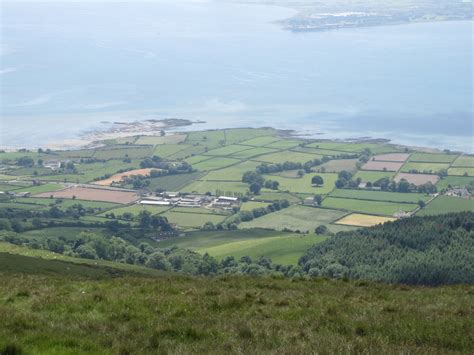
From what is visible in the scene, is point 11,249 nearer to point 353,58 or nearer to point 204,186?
point 204,186

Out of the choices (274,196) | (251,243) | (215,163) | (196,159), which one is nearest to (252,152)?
(215,163)

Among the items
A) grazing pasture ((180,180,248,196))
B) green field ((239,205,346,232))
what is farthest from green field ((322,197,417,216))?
grazing pasture ((180,180,248,196))

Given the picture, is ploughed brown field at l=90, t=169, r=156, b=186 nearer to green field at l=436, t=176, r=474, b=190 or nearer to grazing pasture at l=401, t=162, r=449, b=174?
grazing pasture at l=401, t=162, r=449, b=174

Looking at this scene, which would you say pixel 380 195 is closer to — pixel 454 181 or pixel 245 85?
pixel 454 181

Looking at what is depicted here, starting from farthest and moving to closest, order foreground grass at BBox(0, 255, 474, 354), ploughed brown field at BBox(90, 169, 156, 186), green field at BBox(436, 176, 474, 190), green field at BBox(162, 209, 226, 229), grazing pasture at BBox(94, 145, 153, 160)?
1. grazing pasture at BBox(94, 145, 153, 160)
2. ploughed brown field at BBox(90, 169, 156, 186)
3. green field at BBox(436, 176, 474, 190)
4. green field at BBox(162, 209, 226, 229)
5. foreground grass at BBox(0, 255, 474, 354)

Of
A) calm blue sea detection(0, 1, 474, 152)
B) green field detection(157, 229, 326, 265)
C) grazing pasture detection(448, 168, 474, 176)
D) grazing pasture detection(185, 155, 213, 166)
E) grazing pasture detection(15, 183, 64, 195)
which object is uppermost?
calm blue sea detection(0, 1, 474, 152)

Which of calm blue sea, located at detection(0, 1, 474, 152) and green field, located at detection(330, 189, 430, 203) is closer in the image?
green field, located at detection(330, 189, 430, 203)

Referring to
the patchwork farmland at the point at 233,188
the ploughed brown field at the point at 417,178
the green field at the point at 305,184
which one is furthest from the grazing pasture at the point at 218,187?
the ploughed brown field at the point at 417,178

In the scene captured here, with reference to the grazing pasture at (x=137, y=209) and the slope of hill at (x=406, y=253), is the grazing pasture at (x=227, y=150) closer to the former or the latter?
the grazing pasture at (x=137, y=209)
